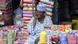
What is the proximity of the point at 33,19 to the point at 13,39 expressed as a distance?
47cm

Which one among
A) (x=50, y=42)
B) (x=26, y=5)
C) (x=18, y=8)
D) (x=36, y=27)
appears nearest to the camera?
(x=50, y=42)

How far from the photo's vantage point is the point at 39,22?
11.2 feet

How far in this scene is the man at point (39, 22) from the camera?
3.10 metres

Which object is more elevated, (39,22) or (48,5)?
(48,5)

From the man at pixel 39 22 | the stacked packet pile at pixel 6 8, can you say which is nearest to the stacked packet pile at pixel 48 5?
the man at pixel 39 22

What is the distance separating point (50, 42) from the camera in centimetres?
276

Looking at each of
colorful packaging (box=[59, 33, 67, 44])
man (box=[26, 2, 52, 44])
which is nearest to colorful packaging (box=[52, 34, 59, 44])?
colorful packaging (box=[59, 33, 67, 44])

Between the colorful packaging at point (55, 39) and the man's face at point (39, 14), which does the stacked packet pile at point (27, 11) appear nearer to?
the man's face at point (39, 14)

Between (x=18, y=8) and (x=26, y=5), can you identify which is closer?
(x=26, y=5)

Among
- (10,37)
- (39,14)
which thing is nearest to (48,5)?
(39,14)

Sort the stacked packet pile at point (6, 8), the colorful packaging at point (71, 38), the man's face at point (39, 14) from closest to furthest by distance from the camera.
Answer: the colorful packaging at point (71, 38), the man's face at point (39, 14), the stacked packet pile at point (6, 8)

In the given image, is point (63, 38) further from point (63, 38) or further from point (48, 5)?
point (48, 5)

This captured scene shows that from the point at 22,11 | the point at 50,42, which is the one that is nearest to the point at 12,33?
the point at 50,42

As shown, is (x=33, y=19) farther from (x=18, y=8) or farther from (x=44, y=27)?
(x=18, y=8)
